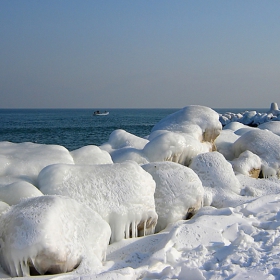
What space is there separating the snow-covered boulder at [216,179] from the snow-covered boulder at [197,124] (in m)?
1.50

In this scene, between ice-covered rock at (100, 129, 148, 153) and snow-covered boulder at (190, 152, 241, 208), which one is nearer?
snow-covered boulder at (190, 152, 241, 208)

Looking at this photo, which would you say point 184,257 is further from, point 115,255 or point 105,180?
point 105,180

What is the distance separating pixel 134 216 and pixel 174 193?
46.4 inches

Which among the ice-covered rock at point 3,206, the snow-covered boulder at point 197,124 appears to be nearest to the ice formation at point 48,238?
the ice-covered rock at point 3,206

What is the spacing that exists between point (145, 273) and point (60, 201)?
1301mm

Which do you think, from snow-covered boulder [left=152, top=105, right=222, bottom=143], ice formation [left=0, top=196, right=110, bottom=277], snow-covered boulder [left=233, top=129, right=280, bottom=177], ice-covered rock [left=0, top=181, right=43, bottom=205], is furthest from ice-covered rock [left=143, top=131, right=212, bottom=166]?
ice formation [left=0, top=196, right=110, bottom=277]

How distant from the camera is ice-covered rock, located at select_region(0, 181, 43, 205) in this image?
5.02 metres

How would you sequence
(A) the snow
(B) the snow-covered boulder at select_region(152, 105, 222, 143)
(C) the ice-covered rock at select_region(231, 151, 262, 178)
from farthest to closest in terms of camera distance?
(B) the snow-covered boulder at select_region(152, 105, 222, 143) < (C) the ice-covered rock at select_region(231, 151, 262, 178) < (A) the snow

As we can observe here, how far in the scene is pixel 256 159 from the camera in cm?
916

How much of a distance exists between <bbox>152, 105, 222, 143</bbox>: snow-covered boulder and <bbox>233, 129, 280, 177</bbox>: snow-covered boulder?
27.5 inches

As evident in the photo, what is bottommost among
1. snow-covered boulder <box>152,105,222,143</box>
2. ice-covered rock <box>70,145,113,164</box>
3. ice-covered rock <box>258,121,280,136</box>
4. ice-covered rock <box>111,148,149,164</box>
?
ice-covered rock <box>111,148,149,164</box>

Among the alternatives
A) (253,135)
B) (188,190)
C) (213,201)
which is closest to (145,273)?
(188,190)

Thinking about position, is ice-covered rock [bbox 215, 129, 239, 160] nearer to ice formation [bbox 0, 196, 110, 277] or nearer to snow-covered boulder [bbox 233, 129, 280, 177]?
snow-covered boulder [bbox 233, 129, 280, 177]

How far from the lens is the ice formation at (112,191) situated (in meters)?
5.26
